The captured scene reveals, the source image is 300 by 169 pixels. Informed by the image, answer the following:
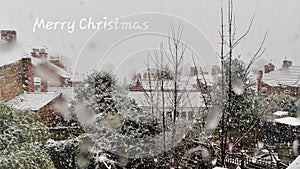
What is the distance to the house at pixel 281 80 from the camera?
191cm

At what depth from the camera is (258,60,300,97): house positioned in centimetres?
191

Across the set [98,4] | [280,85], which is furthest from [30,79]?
[280,85]

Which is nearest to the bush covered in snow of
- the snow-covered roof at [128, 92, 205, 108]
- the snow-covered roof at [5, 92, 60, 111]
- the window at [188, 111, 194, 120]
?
the snow-covered roof at [5, 92, 60, 111]

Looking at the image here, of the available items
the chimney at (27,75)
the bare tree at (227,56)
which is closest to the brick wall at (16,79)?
the chimney at (27,75)

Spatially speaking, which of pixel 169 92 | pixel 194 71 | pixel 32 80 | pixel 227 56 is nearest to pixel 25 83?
pixel 32 80

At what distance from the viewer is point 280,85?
80.0 inches

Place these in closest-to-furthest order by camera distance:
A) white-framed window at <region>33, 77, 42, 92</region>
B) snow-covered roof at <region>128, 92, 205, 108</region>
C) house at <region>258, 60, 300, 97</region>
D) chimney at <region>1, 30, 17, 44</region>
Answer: chimney at <region>1, 30, 17, 44</region> → house at <region>258, 60, 300, 97</region> → white-framed window at <region>33, 77, 42, 92</region> → snow-covered roof at <region>128, 92, 205, 108</region>

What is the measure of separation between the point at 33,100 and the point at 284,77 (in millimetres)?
1426

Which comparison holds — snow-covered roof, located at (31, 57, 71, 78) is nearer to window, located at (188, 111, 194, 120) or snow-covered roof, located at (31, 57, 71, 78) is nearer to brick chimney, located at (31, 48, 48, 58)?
brick chimney, located at (31, 48, 48, 58)

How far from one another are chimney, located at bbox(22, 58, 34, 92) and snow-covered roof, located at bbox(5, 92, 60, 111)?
42 mm

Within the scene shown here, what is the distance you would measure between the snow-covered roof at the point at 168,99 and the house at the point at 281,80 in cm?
39

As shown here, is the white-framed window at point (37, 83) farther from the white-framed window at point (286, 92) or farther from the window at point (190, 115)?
the white-framed window at point (286, 92)

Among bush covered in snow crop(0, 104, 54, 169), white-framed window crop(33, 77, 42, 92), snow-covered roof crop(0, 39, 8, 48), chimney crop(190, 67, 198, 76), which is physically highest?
snow-covered roof crop(0, 39, 8, 48)

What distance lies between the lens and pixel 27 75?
202 centimetres
